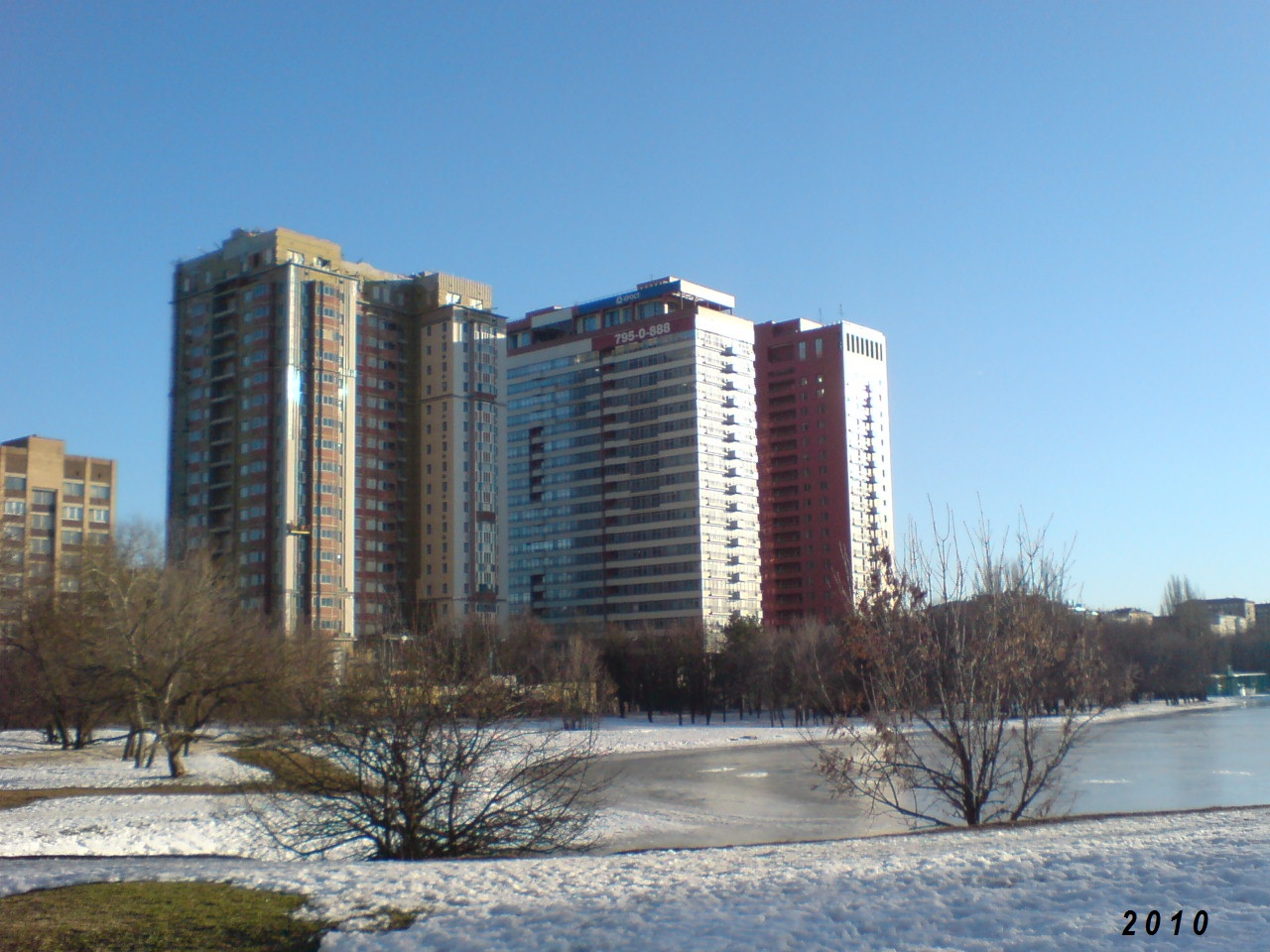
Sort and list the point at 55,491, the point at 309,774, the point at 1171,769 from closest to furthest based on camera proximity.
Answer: the point at 309,774, the point at 1171,769, the point at 55,491

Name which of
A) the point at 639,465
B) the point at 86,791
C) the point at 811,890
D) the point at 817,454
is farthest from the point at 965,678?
the point at 817,454

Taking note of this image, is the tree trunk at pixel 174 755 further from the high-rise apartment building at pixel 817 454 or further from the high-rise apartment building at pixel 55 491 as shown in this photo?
the high-rise apartment building at pixel 817 454

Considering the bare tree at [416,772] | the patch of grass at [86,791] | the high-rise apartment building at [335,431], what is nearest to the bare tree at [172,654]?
the patch of grass at [86,791]

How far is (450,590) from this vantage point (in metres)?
138

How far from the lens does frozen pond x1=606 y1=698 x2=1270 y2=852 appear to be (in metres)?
32.4

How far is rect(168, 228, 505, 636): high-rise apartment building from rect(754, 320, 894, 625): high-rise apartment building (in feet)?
160

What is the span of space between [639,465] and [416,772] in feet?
465

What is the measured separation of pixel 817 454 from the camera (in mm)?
172875

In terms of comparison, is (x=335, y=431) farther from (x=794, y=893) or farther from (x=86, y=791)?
(x=794, y=893)

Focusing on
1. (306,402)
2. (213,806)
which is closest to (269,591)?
(306,402)

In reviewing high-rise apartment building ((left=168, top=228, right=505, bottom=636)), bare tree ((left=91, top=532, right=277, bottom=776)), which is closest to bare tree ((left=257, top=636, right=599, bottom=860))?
bare tree ((left=91, top=532, right=277, bottom=776))

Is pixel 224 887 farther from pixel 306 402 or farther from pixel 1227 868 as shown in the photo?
pixel 306 402

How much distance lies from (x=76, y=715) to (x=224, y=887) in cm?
4787

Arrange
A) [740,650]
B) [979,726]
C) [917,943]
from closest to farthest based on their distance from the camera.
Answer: [917,943] < [979,726] < [740,650]
